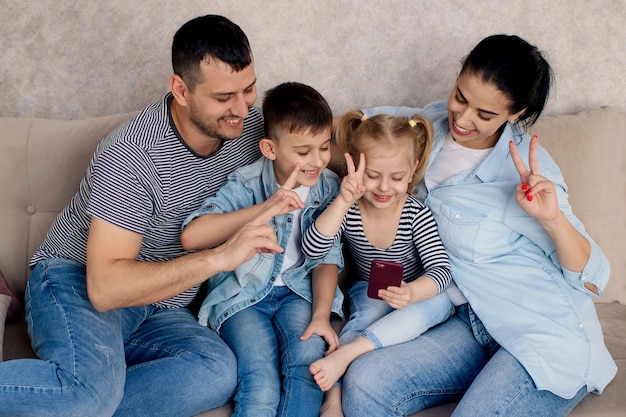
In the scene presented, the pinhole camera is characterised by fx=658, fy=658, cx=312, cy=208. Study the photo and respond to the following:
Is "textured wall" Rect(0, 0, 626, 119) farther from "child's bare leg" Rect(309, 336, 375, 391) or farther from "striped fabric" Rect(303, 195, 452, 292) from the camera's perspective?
"child's bare leg" Rect(309, 336, 375, 391)

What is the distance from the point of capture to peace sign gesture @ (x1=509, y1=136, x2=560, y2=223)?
1850 millimetres

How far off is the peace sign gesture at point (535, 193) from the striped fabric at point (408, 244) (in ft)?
1.02

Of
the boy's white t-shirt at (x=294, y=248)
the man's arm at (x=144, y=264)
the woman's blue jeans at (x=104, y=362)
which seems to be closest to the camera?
the woman's blue jeans at (x=104, y=362)

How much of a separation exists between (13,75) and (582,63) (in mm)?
2291

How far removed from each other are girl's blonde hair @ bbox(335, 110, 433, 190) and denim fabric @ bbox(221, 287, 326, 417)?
54cm

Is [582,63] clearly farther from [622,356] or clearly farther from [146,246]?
[146,246]

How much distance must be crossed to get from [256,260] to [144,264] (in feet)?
1.24

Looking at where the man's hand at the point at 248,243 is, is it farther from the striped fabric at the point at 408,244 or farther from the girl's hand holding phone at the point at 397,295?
the girl's hand holding phone at the point at 397,295

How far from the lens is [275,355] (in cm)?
199

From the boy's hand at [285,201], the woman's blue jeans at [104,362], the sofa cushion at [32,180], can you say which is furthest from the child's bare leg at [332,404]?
the sofa cushion at [32,180]

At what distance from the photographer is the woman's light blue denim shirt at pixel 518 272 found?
189 cm

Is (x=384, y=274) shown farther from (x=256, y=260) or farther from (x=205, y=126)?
(x=205, y=126)

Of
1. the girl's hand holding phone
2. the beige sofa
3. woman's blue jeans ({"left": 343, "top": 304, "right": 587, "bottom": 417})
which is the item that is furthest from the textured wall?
woman's blue jeans ({"left": 343, "top": 304, "right": 587, "bottom": 417})

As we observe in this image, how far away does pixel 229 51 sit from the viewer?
185 cm
